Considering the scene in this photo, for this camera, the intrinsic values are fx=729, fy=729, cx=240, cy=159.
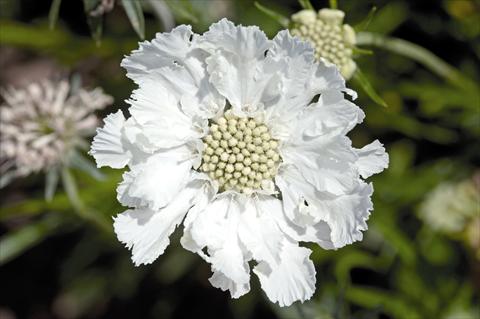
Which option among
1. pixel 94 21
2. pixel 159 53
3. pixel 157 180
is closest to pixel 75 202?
pixel 94 21

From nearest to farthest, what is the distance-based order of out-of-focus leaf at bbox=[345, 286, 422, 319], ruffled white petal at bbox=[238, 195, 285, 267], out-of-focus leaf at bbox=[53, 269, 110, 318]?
1. ruffled white petal at bbox=[238, 195, 285, 267]
2. out-of-focus leaf at bbox=[345, 286, 422, 319]
3. out-of-focus leaf at bbox=[53, 269, 110, 318]

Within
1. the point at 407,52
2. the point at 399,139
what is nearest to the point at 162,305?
the point at 399,139

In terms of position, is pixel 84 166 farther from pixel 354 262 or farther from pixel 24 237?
pixel 354 262

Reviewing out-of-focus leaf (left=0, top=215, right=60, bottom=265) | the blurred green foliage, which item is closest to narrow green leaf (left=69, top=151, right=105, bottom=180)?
the blurred green foliage

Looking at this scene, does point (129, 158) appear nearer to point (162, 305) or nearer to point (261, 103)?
point (261, 103)

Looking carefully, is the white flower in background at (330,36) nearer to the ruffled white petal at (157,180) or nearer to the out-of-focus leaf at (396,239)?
the ruffled white petal at (157,180)

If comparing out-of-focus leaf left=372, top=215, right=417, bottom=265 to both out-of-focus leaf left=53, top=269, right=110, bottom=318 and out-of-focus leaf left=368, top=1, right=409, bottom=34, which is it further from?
out-of-focus leaf left=53, top=269, right=110, bottom=318
